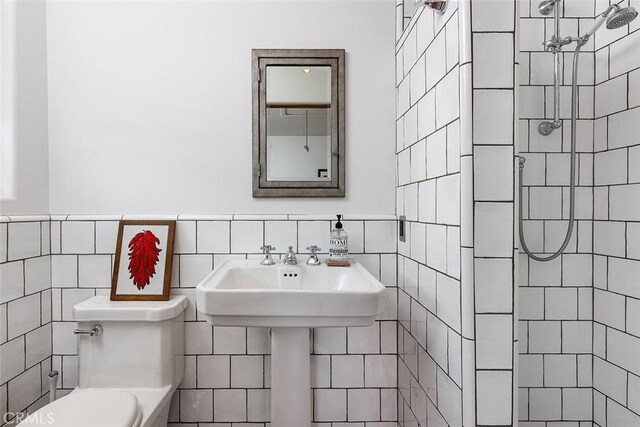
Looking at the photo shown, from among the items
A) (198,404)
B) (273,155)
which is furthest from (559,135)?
(198,404)

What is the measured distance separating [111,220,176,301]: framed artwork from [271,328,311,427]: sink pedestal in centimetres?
60

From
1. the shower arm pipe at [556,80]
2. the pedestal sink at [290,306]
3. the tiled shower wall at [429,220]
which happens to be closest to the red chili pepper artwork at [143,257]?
the pedestal sink at [290,306]

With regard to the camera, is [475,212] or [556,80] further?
[556,80]

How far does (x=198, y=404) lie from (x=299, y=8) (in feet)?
6.09

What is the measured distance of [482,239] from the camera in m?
0.92

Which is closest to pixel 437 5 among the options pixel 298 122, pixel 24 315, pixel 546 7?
pixel 546 7

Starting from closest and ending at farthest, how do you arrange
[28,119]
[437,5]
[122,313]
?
1. [437,5]
2. [122,313]
3. [28,119]

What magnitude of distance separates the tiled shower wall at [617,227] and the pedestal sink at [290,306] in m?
0.95

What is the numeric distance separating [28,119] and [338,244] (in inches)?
56.0

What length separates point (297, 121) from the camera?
1600mm

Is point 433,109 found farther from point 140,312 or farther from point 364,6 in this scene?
point 140,312

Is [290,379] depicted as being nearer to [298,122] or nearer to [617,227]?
[298,122]

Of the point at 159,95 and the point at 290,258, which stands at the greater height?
the point at 159,95

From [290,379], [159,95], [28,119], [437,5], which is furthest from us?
[159,95]
